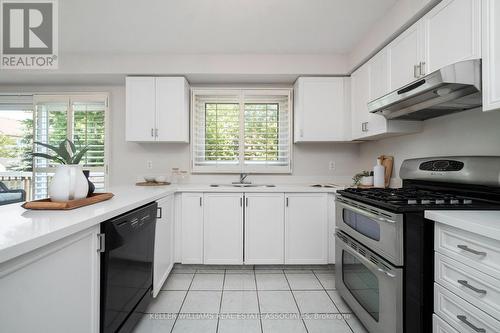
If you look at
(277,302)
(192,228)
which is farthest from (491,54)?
(192,228)

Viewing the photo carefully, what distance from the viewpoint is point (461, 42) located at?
1.35m

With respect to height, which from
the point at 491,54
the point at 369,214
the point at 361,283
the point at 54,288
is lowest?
the point at 361,283

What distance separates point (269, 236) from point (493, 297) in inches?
71.6

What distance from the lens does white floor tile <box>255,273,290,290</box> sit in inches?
86.9

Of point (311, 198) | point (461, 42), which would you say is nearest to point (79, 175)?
point (311, 198)

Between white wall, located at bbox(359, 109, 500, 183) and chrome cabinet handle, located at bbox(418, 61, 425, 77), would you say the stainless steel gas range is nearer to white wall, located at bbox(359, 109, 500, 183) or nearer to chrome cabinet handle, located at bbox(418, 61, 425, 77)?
white wall, located at bbox(359, 109, 500, 183)

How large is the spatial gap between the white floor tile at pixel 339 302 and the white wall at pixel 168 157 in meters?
1.41

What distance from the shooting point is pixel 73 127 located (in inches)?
123

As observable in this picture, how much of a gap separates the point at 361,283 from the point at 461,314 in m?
0.65

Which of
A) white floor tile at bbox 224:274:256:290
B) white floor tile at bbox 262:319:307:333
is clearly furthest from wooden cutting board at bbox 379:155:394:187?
white floor tile at bbox 224:274:256:290

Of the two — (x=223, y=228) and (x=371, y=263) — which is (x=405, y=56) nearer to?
(x=371, y=263)

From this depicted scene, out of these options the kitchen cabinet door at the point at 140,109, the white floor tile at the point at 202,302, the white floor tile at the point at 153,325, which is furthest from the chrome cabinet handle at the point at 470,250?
the kitchen cabinet door at the point at 140,109

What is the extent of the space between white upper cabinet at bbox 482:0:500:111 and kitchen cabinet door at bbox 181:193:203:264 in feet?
7.63

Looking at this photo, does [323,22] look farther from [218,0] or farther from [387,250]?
[387,250]
